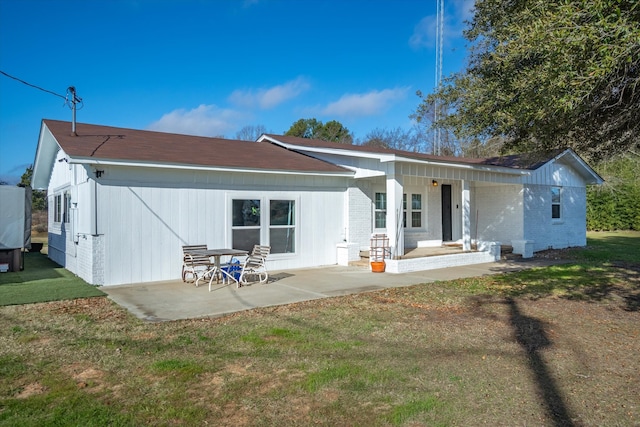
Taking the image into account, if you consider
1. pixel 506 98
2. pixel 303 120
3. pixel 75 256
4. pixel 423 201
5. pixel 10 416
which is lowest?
pixel 10 416

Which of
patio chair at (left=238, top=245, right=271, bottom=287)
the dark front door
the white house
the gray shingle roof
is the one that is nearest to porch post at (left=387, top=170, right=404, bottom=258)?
the white house

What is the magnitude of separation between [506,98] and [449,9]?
16.1 m

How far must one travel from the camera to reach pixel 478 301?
8445 millimetres

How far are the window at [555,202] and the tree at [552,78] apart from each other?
8824 mm

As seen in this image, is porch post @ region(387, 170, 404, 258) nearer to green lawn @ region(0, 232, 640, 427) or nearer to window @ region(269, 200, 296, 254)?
window @ region(269, 200, 296, 254)

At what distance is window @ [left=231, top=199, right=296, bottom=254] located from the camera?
11.8m

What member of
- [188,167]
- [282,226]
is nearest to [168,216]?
[188,167]

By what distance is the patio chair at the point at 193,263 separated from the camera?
9711 mm

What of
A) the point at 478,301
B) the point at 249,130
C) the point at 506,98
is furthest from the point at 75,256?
the point at 249,130

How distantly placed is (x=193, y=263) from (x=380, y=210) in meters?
7.07

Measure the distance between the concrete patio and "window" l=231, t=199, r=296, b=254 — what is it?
90 centimetres

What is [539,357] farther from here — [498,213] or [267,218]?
[498,213]

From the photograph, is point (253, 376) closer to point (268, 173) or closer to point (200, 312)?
point (200, 312)

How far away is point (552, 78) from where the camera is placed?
644cm
